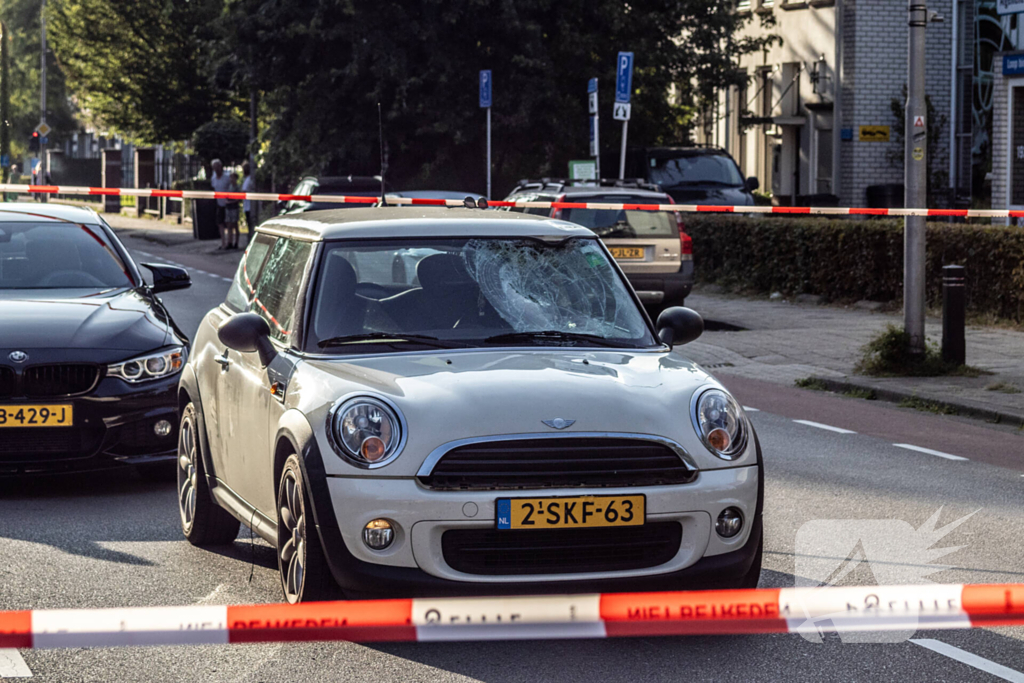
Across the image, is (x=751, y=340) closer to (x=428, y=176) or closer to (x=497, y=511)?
(x=497, y=511)

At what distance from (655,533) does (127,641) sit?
240cm

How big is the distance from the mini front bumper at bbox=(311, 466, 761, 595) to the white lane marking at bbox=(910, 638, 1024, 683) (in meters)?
0.84

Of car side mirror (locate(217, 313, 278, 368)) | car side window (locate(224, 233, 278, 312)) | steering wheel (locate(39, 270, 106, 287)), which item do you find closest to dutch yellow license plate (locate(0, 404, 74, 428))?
car side window (locate(224, 233, 278, 312))

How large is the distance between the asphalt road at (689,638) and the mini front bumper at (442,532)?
28cm

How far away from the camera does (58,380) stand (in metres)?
8.07

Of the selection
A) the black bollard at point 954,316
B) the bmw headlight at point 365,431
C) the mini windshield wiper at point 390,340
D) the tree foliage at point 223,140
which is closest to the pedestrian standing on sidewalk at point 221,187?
the tree foliage at point 223,140

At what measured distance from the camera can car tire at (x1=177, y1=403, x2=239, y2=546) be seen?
6.99 metres

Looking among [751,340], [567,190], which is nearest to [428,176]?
[567,190]

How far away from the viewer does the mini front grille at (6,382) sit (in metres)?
7.95

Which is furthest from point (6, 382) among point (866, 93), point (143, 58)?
point (143, 58)

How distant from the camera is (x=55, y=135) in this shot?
96562 mm

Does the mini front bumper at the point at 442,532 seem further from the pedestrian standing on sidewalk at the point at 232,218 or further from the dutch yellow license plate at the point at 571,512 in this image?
the pedestrian standing on sidewalk at the point at 232,218

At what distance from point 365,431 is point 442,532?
42 centimetres

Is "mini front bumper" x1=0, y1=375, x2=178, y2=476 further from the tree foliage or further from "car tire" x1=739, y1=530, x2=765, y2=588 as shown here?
the tree foliage
